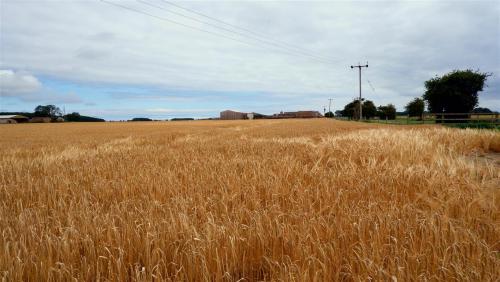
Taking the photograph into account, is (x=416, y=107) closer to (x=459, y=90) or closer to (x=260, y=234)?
(x=459, y=90)

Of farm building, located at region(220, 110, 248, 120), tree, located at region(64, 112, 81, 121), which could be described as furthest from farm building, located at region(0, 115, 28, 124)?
farm building, located at region(220, 110, 248, 120)

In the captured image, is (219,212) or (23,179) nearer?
(219,212)

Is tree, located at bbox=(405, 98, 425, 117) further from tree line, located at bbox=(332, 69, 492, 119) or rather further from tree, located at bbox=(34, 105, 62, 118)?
tree, located at bbox=(34, 105, 62, 118)

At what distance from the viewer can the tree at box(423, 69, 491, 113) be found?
50156mm

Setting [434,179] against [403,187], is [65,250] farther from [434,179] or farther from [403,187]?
[434,179]

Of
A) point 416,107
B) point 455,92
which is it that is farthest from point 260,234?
point 416,107

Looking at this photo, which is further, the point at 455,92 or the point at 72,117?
the point at 72,117

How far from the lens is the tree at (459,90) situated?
1975 inches

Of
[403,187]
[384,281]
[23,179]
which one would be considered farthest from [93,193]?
[403,187]

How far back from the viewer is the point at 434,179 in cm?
432

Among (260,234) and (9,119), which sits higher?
(9,119)

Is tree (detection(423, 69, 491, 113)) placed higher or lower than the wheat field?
higher

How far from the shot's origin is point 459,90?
5031 centimetres

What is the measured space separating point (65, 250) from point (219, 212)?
4.86 feet
